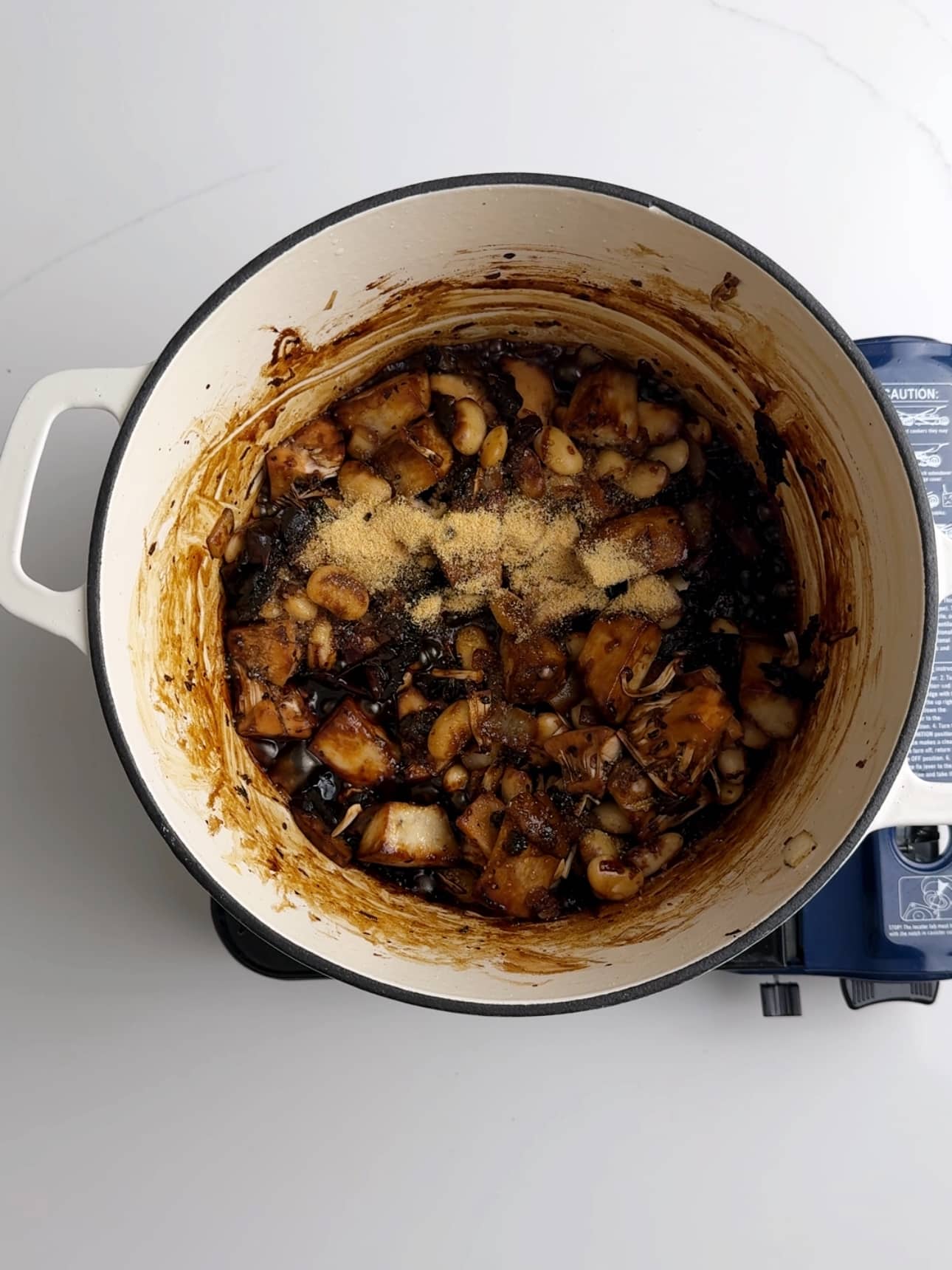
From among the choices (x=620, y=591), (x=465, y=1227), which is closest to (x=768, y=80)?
(x=620, y=591)

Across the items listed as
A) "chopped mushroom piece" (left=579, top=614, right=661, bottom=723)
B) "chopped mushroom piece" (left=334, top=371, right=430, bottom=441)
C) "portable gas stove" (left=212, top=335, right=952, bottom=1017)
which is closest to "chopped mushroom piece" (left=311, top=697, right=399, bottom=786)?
"chopped mushroom piece" (left=579, top=614, right=661, bottom=723)

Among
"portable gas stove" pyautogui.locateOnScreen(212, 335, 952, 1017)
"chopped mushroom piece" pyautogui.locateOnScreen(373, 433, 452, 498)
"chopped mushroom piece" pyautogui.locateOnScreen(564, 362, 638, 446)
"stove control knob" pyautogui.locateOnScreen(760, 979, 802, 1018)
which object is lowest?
"stove control knob" pyautogui.locateOnScreen(760, 979, 802, 1018)

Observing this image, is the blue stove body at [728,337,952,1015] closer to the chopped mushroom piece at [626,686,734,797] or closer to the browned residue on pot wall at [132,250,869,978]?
the browned residue on pot wall at [132,250,869,978]

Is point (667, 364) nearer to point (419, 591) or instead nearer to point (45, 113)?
point (419, 591)

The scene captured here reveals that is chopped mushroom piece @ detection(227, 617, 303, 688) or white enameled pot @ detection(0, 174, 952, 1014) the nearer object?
white enameled pot @ detection(0, 174, 952, 1014)

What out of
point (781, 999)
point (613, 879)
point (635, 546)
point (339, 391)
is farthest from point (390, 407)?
point (781, 999)

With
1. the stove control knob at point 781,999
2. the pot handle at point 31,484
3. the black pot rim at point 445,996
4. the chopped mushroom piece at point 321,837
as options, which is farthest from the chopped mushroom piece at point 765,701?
the pot handle at point 31,484

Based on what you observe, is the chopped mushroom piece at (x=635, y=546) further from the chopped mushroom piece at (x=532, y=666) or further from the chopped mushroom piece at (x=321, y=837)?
the chopped mushroom piece at (x=321, y=837)
